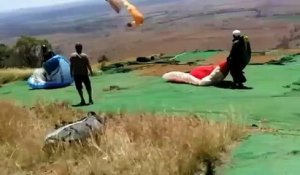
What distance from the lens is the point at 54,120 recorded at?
514 inches

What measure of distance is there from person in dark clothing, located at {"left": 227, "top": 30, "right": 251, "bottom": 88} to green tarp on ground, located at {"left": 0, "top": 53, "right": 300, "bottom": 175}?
0.34 meters

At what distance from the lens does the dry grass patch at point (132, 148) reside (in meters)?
8.87

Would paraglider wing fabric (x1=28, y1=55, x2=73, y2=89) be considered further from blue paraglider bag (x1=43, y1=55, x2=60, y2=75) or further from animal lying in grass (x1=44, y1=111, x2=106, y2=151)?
animal lying in grass (x1=44, y1=111, x2=106, y2=151)

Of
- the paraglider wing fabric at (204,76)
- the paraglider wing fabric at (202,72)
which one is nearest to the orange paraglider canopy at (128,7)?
the paraglider wing fabric at (204,76)

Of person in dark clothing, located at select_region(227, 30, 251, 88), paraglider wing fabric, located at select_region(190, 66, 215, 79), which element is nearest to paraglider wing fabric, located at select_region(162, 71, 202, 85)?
paraglider wing fabric, located at select_region(190, 66, 215, 79)

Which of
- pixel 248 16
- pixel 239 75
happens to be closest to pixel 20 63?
pixel 239 75

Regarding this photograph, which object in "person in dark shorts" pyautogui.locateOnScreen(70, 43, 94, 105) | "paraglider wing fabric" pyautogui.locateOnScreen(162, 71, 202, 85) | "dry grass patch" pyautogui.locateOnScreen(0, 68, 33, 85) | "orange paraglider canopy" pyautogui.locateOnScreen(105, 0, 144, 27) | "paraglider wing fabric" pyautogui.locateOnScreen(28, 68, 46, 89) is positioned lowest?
"dry grass patch" pyautogui.locateOnScreen(0, 68, 33, 85)

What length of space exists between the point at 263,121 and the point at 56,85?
7.18 m

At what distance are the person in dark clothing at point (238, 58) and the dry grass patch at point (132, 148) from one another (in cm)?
363

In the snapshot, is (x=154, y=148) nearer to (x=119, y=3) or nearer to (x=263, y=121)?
(x=263, y=121)

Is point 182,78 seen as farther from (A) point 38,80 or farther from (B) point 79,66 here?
(A) point 38,80

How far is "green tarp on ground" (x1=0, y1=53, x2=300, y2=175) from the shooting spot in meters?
8.82

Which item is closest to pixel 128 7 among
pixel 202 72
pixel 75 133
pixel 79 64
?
pixel 79 64

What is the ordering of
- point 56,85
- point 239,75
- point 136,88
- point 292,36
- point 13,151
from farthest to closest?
point 292,36 → point 56,85 → point 136,88 → point 239,75 → point 13,151
